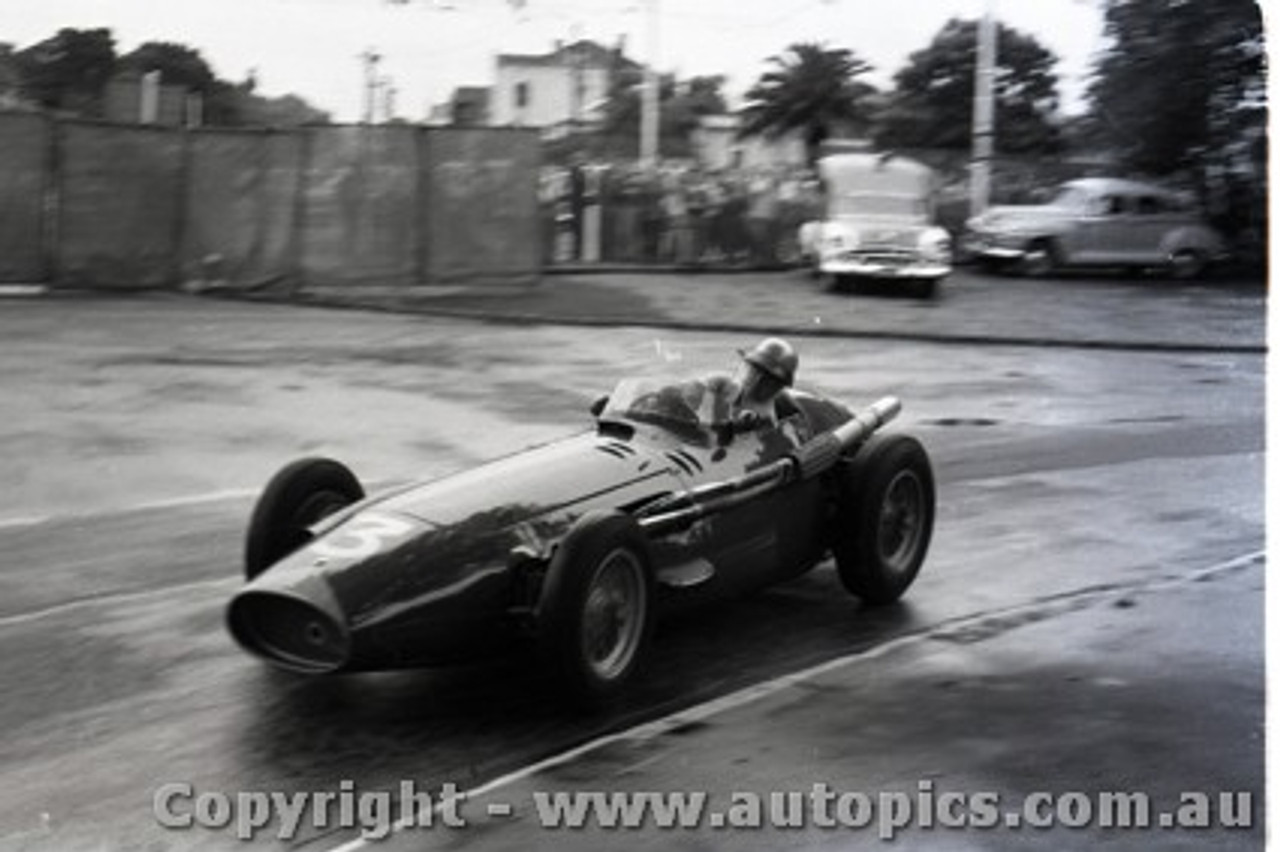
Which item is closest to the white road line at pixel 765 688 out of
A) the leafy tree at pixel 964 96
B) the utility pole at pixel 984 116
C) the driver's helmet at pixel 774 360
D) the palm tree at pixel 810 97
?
the driver's helmet at pixel 774 360

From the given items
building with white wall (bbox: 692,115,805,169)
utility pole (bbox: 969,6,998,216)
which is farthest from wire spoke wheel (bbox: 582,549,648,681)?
building with white wall (bbox: 692,115,805,169)

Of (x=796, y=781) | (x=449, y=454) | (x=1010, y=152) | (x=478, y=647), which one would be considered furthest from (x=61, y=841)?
(x=1010, y=152)

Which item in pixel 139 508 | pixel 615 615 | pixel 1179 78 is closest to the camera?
pixel 615 615

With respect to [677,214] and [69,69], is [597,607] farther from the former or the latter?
[677,214]

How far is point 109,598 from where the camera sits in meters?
6.39

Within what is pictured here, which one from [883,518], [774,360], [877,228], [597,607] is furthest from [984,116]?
[597,607]

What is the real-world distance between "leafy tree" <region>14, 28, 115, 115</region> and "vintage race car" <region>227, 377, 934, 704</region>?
230 inches

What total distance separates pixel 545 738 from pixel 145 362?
821 cm

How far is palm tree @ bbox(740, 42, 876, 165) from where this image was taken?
15.1m

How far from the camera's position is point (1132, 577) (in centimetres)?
702

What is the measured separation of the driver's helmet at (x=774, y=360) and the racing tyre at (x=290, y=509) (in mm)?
1577

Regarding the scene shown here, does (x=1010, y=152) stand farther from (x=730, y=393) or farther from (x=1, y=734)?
(x=1, y=734)

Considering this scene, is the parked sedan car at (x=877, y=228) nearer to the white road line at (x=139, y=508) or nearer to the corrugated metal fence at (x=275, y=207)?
the corrugated metal fence at (x=275, y=207)

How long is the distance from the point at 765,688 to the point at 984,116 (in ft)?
36.1
